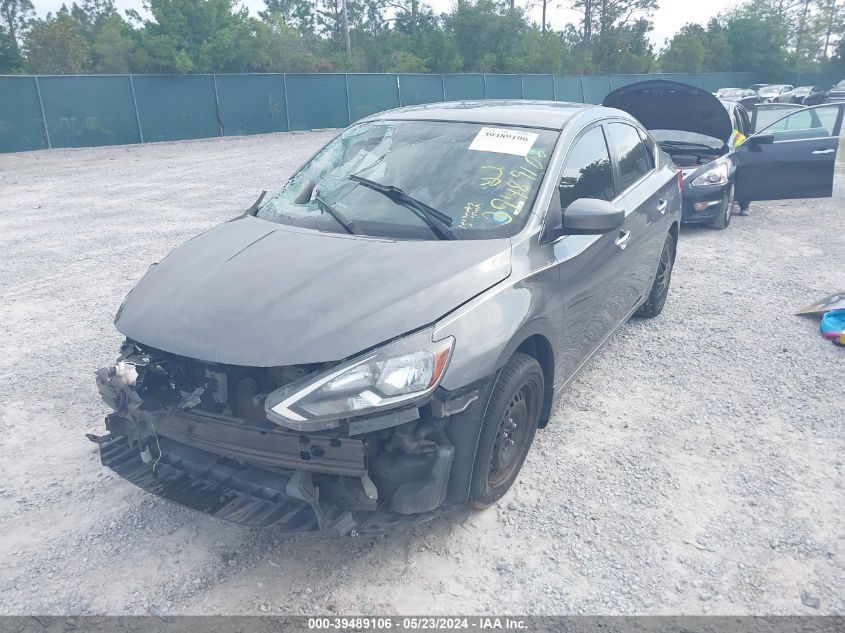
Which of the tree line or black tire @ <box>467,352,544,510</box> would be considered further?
the tree line

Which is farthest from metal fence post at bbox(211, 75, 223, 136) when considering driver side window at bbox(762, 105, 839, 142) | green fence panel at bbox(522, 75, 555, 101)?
driver side window at bbox(762, 105, 839, 142)

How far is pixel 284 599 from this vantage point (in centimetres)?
264

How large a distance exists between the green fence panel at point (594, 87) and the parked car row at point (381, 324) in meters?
38.0

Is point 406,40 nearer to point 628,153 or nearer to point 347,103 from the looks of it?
point 347,103


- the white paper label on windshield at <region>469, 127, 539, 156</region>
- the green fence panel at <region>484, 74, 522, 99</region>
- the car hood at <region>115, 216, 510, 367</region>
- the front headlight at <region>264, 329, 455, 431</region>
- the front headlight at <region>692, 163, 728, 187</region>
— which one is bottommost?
the front headlight at <region>692, 163, 728, 187</region>

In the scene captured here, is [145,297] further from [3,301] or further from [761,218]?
[761,218]

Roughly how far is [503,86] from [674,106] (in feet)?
90.5

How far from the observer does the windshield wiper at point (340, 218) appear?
3400mm

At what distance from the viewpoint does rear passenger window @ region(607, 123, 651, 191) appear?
4.52 meters

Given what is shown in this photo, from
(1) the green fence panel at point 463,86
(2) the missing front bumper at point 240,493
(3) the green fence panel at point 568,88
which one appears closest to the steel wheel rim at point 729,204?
(2) the missing front bumper at point 240,493

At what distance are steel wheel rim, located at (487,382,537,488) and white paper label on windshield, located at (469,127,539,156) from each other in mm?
1308

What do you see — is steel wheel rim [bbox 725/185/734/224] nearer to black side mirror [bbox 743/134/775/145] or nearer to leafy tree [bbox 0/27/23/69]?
black side mirror [bbox 743/134/775/145]

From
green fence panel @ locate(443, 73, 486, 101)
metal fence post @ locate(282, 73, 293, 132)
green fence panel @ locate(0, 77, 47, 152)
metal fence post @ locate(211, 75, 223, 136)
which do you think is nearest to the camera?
green fence panel @ locate(0, 77, 47, 152)

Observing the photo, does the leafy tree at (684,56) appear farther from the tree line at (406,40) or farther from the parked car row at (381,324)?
the parked car row at (381,324)
